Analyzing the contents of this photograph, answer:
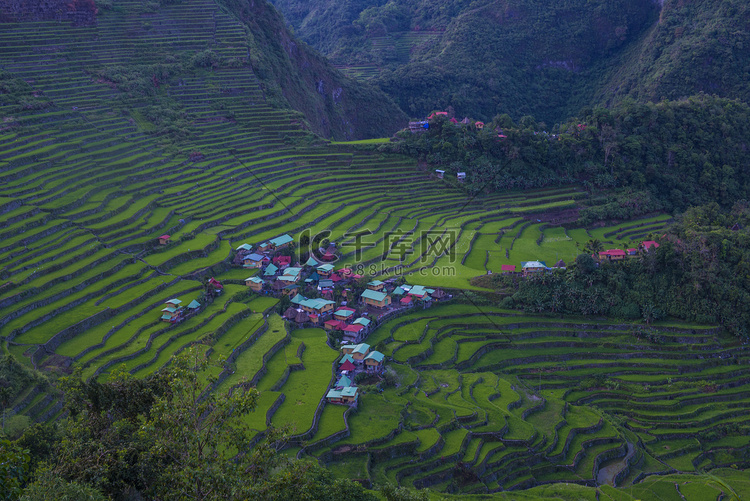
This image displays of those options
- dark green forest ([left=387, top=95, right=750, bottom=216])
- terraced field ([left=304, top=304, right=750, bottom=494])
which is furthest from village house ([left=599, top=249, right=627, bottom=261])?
dark green forest ([left=387, top=95, right=750, bottom=216])

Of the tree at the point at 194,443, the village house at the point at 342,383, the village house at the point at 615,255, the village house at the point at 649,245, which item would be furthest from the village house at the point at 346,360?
the village house at the point at 649,245

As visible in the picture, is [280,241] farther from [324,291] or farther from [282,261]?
[324,291]

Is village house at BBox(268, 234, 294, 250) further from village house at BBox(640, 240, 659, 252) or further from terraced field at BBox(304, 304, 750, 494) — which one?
village house at BBox(640, 240, 659, 252)

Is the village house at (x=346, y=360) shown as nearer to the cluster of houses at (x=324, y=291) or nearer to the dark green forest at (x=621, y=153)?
the cluster of houses at (x=324, y=291)

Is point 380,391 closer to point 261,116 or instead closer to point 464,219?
point 464,219

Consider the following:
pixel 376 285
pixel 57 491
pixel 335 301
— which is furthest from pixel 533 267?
pixel 57 491

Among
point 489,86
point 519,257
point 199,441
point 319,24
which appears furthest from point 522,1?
point 199,441
